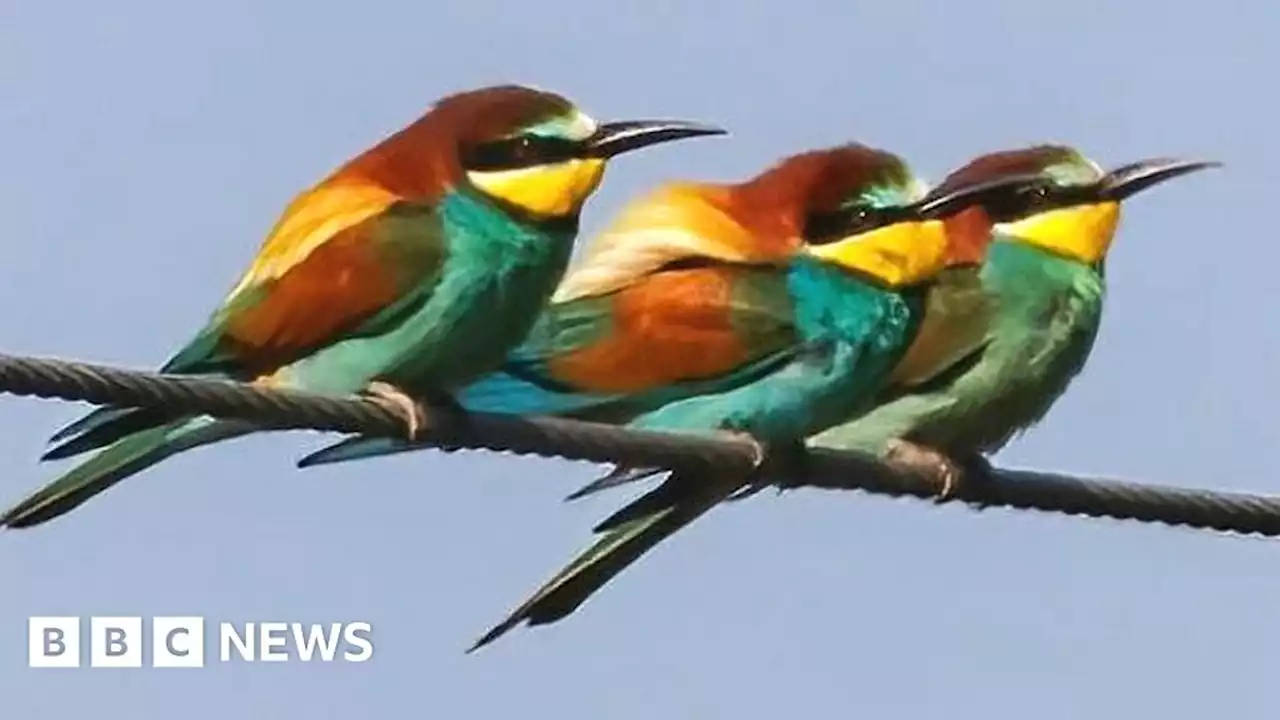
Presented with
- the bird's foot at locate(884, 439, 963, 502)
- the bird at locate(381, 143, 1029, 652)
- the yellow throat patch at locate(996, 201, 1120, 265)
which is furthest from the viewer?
the yellow throat patch at locate(996, 201, 1120, 265)

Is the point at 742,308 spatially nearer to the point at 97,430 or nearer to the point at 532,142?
the point at 532,142

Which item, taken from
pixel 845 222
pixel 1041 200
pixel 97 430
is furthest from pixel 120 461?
pixel 1041 200

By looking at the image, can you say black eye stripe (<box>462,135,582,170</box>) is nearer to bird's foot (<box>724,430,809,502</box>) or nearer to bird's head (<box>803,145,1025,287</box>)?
bird's foot (<box>724,430,809,502</box>)

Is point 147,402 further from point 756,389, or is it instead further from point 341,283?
point 756,389

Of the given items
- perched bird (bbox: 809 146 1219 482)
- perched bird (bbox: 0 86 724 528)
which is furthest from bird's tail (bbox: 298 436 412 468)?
perched bird (bbox: 809 146 1219 482)

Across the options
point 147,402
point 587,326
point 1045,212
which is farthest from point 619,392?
point 147,402

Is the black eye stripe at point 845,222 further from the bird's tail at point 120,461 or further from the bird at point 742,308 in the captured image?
the bird's tail at point 120,461
